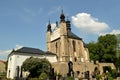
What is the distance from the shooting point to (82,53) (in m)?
63.5

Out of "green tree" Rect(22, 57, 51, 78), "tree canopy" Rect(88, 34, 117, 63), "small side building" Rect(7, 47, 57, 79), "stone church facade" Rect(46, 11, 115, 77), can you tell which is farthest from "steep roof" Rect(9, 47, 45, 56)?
"tree canopy" Rect(88, 34, 117, 63)

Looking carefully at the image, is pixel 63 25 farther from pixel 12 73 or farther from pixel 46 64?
pixel 12 73

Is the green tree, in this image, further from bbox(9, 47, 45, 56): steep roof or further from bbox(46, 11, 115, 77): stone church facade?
bbox(9, 47, 45, 56): steep roof

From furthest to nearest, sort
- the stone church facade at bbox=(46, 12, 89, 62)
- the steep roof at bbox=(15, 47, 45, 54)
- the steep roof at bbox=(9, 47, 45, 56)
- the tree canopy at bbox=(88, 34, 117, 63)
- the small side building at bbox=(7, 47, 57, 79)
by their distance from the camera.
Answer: the tree canopy at bbox=(88, 34, 117, 63) < the stone church facade at bbox=(46, 12, 89, 62) < the steep roof at bbox=(15, 47, 45, 54) < the steep roof at bbox=(9, 47, 45, 56) < the small side building at bbox=(7, 47, 57, 79)

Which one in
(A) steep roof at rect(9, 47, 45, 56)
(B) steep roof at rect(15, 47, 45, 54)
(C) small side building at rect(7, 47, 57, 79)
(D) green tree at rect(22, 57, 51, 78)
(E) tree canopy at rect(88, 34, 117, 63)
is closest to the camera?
(D) green tree at rect(22, 57, 51, 78)

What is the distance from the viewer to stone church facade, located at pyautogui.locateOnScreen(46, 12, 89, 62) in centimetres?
5711

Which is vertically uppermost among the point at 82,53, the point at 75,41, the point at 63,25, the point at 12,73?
the point at 63,25

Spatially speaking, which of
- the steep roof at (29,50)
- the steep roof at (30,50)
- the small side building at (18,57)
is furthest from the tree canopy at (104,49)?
the steep roof at (29,50)

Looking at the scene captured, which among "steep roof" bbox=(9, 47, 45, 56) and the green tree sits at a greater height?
"steep roof" bbox=(9, 47, 45, 56)

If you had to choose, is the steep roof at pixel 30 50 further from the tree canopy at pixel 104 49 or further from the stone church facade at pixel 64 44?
the tree canopy at pixel 104 49

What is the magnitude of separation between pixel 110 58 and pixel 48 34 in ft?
73.3

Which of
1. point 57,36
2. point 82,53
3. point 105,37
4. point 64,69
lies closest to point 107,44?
point 105,37

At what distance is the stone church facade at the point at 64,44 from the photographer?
5711 cm

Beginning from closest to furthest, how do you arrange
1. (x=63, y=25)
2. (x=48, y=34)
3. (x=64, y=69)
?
(x=64, y=69), (x=63, y=25), (x=48, y=34)
